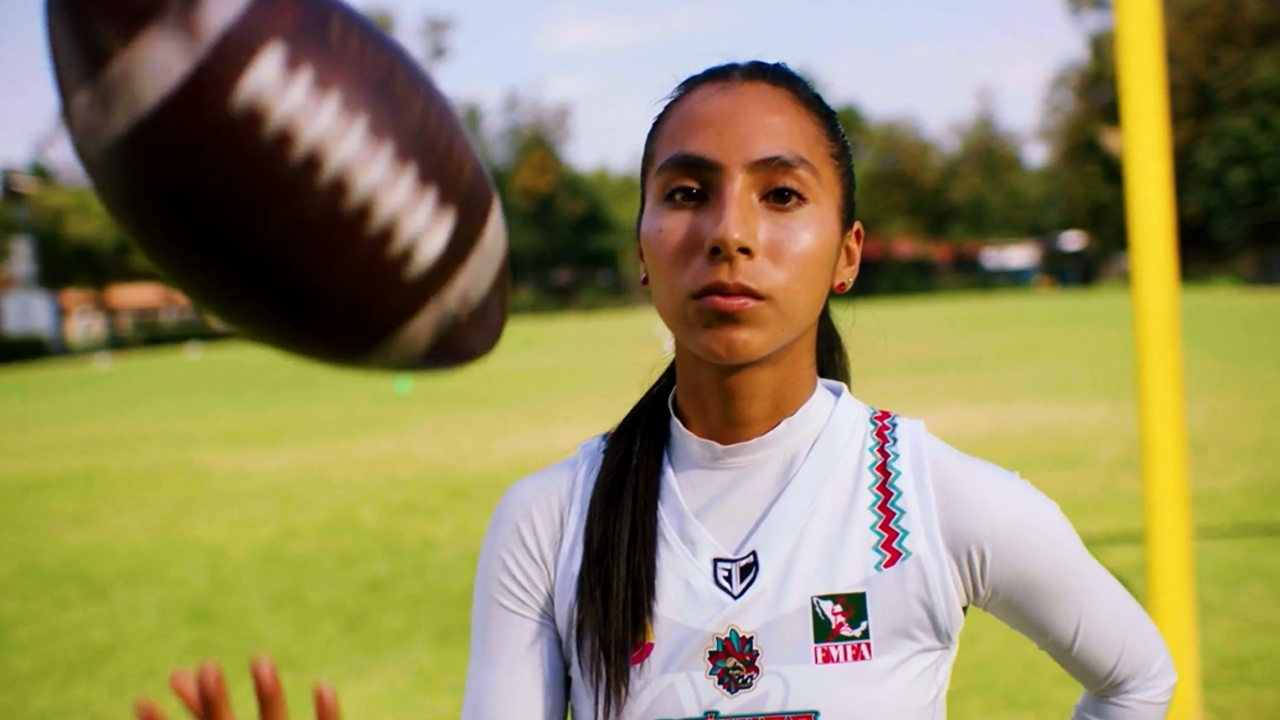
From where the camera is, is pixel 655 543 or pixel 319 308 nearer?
pixel 655 543

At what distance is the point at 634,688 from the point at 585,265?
1785 inches

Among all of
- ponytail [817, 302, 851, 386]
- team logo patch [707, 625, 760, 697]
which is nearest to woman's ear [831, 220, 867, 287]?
ponytail [817, 302, 851, 386]

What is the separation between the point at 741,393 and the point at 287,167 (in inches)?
21.9

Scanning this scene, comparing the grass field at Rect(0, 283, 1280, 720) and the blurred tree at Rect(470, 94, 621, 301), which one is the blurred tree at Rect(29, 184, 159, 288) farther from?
the grass field at Rect(0, 283, 1280, 720)

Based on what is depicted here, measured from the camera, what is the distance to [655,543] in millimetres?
1201

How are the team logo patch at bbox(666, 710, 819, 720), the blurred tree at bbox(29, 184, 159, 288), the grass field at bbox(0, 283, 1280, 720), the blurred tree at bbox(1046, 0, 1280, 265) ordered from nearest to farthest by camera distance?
1. the team logo patch at bbox(666, 710, 819, 720)
2. the grass field at bbox(0, 283, 1280, 720)
3. the blurred tree at bbox(29, 184, 159, 288)
4. the blurred tree at bbox(1046, 0, 1280, 265)

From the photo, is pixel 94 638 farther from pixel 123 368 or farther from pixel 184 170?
pixel 123 368

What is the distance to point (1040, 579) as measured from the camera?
1177 mm

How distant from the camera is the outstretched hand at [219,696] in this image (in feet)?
2.75

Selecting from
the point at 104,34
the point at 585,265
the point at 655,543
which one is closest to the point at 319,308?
the point at 104,34

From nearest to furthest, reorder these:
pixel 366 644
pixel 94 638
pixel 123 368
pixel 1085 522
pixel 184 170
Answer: pixel 184 170, pixel 366 644, pixel 94 638, pixel 1085 522, pixel 123 368

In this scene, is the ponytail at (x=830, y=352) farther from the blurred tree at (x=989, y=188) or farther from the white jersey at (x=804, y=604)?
the blurred tree at (x=989, y=188)

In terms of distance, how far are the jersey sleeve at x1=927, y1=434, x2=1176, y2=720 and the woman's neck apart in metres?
0.15

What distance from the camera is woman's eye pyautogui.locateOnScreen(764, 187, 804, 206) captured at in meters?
1.17
